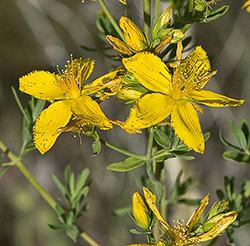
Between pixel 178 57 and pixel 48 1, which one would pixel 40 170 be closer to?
pixel 48 1

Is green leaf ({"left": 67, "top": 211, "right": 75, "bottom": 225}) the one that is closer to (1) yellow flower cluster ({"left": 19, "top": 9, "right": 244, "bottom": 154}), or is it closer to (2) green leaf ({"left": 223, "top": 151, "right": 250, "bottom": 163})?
(1) yellow flower cluster ({"left": 19, "top": 9, "right": 244, "bottom": 154})

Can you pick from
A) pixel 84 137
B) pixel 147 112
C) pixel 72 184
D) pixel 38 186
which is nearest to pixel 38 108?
pixel 38 186

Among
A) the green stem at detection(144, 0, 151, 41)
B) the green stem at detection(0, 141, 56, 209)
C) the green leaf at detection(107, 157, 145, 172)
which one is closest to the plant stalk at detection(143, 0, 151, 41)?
the green stem at detection(144, 0, 151, 41)

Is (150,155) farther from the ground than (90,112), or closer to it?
closer to it

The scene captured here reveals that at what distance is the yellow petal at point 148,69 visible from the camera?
170 centimetres

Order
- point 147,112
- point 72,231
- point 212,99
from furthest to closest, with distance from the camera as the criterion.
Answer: point 72,231 < point 212,99 < point 147,112

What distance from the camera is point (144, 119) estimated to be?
66.4 inches

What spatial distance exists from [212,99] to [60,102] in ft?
2.00

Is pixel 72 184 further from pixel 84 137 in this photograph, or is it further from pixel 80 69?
pixel 84 137

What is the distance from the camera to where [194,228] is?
6.01 feet

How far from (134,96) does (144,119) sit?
98 mm

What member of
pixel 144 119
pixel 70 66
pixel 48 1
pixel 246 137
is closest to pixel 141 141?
pixel 48 1

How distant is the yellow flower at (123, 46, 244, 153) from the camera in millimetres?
1693

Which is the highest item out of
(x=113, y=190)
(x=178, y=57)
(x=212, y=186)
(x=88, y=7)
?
(x=178, y=57)
